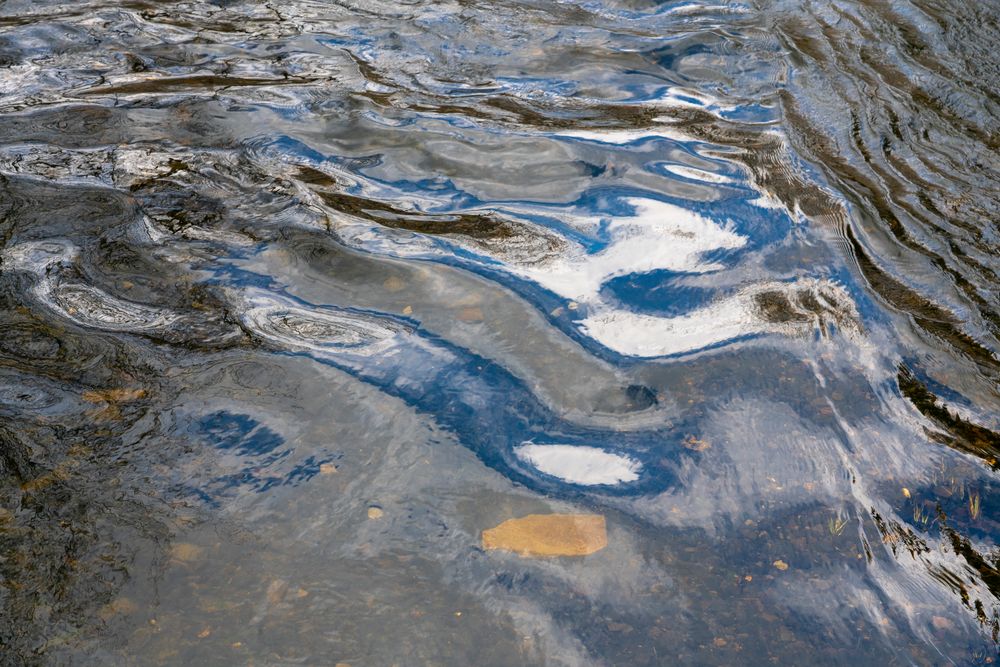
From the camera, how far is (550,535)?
2477 mm

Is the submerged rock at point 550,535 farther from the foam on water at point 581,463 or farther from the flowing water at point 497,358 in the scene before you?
the foam on water at point 581,463

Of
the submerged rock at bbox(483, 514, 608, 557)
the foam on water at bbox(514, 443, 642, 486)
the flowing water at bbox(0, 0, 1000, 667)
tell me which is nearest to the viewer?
the flowing water at bbox(0, 0, 1000, 667)

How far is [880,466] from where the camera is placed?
262cm

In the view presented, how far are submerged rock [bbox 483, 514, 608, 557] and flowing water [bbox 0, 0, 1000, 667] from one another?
0.12 feet

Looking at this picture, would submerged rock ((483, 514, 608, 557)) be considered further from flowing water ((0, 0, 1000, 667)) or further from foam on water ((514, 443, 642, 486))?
foam on water ((514, 443, 642, 486))

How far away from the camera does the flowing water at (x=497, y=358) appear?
88.4 inches

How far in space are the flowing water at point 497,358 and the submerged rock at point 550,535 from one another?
4 cm

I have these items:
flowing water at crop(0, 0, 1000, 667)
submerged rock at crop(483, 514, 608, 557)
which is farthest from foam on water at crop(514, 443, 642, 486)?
submerged rock at crop(483, 514, 608, 557)

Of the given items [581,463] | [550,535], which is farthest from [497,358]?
[550,535]

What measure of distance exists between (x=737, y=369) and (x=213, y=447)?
1.78m

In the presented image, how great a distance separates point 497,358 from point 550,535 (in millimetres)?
811

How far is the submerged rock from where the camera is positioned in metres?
2.44

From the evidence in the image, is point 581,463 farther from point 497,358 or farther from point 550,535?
point 497,358

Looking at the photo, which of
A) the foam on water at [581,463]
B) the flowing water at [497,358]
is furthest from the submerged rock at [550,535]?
the foam on water at [581,463]
